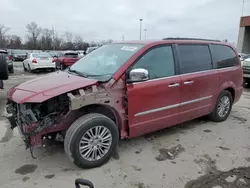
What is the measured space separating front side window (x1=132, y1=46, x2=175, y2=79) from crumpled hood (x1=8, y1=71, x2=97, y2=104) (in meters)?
0.85

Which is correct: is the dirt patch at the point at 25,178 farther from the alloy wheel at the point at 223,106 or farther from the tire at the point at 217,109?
the alloy wheel at the point at 223,106

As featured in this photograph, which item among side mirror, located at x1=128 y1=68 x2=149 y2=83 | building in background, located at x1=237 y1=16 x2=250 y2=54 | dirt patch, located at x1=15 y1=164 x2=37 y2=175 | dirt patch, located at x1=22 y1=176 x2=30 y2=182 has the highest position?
building in background, located at x1=237 y1=16 x2=250 y2=54

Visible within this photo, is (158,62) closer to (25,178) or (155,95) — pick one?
(155,95)

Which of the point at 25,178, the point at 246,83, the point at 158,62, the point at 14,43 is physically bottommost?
the point at 25,178

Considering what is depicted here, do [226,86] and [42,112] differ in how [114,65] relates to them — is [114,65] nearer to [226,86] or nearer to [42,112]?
[42,112]

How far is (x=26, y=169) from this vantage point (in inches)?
118

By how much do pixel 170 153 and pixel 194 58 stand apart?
70.4 inches

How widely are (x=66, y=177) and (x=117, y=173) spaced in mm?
667

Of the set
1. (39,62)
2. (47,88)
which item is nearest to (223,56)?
(47,88)

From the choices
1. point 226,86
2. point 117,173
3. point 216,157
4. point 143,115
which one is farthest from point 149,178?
point 226,86

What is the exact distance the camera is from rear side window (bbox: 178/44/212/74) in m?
3.79

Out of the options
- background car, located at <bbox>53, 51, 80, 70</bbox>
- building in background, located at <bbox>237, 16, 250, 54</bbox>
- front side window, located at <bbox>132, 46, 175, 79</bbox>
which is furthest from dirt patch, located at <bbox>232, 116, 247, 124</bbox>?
building in background, located at <bbox>237, 16, 250, 54</bbox>

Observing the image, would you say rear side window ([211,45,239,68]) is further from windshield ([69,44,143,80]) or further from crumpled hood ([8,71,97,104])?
crumpled hood ([8,71,97,104])

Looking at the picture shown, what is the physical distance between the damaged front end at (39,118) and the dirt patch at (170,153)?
1584mm
